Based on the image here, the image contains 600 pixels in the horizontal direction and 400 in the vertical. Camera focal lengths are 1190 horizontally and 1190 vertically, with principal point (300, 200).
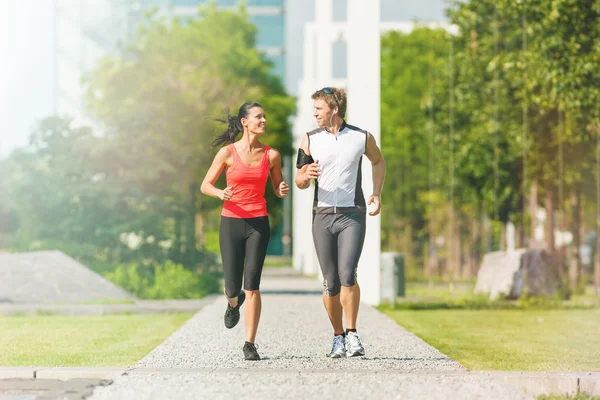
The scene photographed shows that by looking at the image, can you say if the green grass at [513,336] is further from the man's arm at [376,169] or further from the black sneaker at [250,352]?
the black sneaker at [250,352]

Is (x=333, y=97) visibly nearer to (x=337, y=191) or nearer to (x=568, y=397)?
(x=337, y=191)

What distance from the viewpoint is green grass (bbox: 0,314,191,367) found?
1009 cm

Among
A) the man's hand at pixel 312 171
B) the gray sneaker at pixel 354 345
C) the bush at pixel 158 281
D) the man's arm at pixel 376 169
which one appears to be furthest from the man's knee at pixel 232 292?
the bush at pixel 158 281

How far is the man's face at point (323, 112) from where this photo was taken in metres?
8.97

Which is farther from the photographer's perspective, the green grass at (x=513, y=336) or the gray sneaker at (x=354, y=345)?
the green grass at (x=513, y=336)

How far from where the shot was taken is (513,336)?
517 inches

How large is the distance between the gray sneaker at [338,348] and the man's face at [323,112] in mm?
1701

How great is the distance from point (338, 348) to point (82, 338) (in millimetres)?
4257

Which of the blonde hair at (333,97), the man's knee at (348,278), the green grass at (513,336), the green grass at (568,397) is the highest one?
the blonde hair at (333,97)

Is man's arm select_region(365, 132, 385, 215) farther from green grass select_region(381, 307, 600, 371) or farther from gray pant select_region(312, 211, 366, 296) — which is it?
green grass select_region(381, 307, 600, 371)

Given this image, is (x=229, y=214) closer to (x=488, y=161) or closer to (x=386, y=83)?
(x=488, y=161)

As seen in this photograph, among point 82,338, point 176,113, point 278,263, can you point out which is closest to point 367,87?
point 176,113

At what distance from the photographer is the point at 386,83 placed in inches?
1841

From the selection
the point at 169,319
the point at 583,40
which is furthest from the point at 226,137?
the point at 583,40
